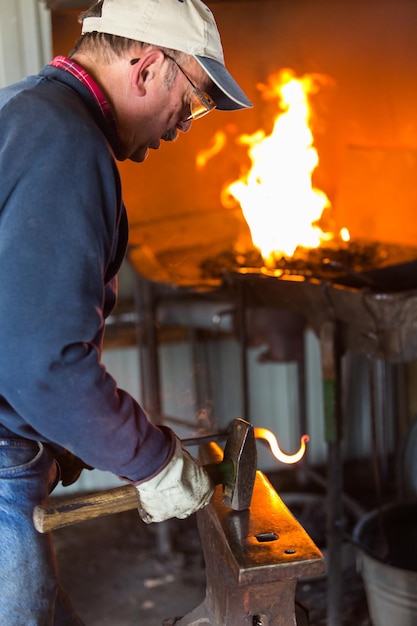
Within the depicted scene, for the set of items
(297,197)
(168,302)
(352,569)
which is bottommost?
(352,569)

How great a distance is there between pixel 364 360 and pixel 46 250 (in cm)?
286

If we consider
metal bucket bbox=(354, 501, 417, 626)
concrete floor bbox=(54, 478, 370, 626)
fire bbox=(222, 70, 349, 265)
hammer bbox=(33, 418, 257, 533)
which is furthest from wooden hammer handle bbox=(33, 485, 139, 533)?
fire bbox=(222, 70, 349, 265)

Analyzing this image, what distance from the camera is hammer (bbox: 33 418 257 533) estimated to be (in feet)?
5.40

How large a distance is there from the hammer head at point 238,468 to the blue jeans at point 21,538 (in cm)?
36

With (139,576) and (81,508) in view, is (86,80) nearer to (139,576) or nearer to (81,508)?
(81,508)

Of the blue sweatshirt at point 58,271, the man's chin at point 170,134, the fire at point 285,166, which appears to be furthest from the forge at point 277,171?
the blue sweatshirt at point 58,271

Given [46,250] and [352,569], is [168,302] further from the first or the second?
[46,250]

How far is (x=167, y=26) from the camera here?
161cm

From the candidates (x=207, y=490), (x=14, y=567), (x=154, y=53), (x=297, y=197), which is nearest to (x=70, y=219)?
(x=154, y=53)

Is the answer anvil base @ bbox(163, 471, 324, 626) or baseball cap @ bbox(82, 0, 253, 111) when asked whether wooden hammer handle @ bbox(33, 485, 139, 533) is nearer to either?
anvil base @ bbox(163, 471, 324, 626)

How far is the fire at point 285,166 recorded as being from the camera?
3947 millimetres

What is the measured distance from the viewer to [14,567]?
5.60 feet

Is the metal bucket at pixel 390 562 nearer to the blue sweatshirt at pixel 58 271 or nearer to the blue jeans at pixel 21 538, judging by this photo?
the blue jeans at pixel 21 538

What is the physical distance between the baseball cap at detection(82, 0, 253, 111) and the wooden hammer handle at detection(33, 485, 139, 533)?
814 mm
